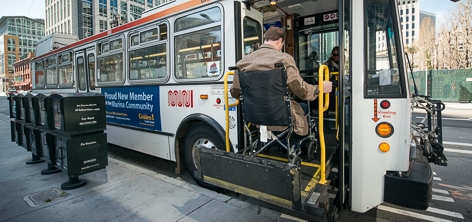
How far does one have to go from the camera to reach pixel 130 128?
5527 millimetres

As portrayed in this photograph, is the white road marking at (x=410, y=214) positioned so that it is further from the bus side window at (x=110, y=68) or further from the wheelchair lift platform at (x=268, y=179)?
the bus side window at (x=110, y=68)

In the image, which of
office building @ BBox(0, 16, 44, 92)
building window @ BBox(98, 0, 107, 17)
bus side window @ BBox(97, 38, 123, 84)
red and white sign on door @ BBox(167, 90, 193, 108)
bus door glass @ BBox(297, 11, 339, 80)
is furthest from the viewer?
office building @ BBox(0, 16, 44, 92)

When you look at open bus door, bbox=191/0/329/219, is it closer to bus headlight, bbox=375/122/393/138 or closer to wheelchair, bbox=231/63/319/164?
wheelchair, bbox=231/63/319/164

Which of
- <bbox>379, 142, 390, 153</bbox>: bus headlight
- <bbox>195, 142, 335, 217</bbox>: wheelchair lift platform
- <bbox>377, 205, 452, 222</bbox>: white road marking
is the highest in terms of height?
<bbox>379, 142, 390, 153</bbox>: bus headlight

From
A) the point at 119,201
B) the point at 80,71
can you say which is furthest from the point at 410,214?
the point at 80,71

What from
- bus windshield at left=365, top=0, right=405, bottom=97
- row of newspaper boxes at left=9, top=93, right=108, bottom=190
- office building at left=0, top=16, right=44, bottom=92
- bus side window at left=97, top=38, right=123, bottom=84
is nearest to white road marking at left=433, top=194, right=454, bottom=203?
bus windshield at left=365, top=0, right=405, bottom=97

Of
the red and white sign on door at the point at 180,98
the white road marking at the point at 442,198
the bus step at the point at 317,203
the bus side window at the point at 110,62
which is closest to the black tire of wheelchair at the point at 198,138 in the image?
the red and white sign on door at the point at 180,98

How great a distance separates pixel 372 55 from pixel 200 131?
8.46 ft

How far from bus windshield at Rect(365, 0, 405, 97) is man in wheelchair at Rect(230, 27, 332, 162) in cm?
44

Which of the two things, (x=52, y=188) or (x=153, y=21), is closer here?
(x=52, y=188)

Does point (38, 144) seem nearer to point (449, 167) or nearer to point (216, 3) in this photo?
point (216, 3)

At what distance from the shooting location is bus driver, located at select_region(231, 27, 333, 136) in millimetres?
2510

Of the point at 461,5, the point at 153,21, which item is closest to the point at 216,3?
the point at 153,21

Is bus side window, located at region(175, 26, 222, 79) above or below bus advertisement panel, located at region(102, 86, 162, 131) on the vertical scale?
above
